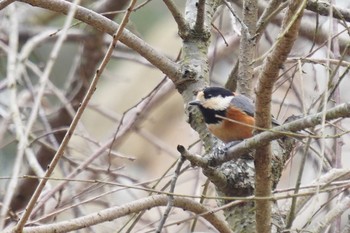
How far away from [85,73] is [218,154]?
1.65 metres

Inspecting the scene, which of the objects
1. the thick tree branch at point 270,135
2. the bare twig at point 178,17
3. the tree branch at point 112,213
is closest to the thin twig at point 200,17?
the bare twig at point 178,17

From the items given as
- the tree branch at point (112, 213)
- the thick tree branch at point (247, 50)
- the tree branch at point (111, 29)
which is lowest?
the tree branch at point (112, 213)

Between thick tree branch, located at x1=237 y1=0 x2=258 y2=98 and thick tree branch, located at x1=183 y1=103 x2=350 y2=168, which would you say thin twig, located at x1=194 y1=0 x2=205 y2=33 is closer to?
thick tree branch, located at x1=237 y1=0 x2=258 y2=98

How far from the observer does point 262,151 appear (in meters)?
1.46

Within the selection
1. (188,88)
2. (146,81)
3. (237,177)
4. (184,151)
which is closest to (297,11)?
(184,151)

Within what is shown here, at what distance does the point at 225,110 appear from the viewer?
212cm

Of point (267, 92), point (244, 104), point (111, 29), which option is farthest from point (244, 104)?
point (267, 92)

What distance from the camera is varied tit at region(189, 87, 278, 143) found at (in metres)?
1.93

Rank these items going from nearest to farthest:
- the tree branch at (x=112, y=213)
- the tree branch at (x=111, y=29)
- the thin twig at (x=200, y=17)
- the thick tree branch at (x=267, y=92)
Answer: the thick tree branch at (x=267, y=92) → the tree branch at (x=112, y=213) → the tree branch at (x=111, y=29) → the thin twig at (x=200, y=17)

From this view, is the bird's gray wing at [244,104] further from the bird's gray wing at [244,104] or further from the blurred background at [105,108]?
the blurred background at [105,108]

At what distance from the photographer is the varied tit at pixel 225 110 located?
1.93 metres

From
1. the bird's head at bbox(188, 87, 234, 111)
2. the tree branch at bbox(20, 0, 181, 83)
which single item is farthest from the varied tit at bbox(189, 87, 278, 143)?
the tree branch at bbox(20, 0, 181, 83)

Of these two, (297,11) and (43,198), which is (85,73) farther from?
(297,11)

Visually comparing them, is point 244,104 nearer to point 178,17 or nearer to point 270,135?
→ point 178,17
